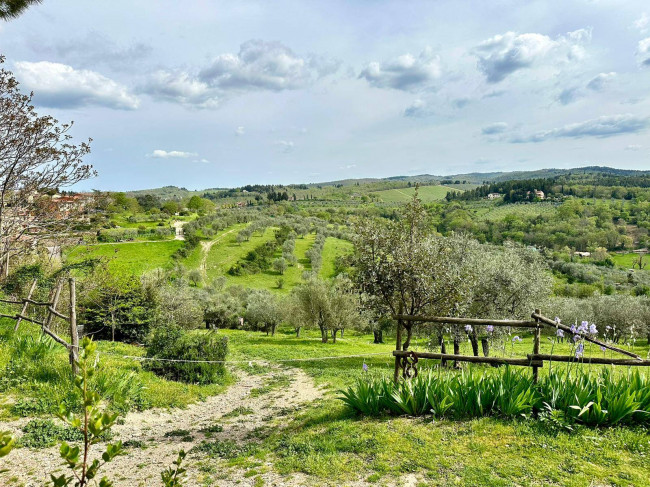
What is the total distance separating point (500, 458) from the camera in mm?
5992

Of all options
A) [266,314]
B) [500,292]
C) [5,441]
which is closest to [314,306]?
[266,314]

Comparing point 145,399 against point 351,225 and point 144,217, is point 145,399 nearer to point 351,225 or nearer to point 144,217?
point 351,225

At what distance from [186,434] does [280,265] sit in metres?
76.6

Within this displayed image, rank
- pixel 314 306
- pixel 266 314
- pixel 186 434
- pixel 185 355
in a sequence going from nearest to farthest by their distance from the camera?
pixel 186 434
pixel 185 355
pixel 314 306
pixel 266 314

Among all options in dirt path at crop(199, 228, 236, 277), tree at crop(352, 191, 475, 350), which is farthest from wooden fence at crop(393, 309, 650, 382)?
dirt path at crop(199, 228, 236, 277)

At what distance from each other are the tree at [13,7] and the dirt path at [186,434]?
25.8 feet

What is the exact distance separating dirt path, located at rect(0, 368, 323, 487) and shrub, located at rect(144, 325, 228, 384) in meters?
1.11

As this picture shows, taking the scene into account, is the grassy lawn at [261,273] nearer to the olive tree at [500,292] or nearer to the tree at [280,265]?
the tree at [280,265]

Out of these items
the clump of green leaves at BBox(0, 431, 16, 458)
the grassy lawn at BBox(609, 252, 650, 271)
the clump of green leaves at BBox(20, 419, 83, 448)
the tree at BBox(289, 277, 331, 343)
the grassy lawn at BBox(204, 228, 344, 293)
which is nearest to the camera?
the clump of green leaves at BBox(0, 431, 16, 458)

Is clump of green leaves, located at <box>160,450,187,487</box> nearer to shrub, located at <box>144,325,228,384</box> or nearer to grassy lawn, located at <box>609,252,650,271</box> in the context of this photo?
shrub, located at <box>144,325,228,384</box>

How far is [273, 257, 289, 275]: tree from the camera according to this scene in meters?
84.7

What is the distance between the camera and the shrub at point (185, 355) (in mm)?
13305

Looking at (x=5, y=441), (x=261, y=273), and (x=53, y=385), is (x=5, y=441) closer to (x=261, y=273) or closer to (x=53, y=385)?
(x=53, y=385)

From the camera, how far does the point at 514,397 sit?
281 inches
